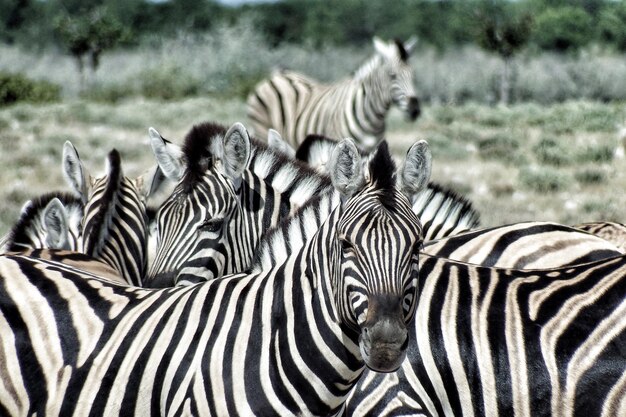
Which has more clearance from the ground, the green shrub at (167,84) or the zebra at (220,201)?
the green shrub at (167,84)

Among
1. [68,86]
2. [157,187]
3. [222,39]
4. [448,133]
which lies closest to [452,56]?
[222,39]

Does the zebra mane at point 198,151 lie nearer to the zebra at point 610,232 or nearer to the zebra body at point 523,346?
the zebra body at point 523,346

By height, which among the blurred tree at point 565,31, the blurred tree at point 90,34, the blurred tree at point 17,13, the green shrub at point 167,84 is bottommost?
the green shrub at point 167,84

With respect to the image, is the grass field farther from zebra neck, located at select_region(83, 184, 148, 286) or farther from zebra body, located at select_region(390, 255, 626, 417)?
zebra body, located at select_region(390, 255, 626, 417)

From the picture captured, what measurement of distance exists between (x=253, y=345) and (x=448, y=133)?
15176 millimetres

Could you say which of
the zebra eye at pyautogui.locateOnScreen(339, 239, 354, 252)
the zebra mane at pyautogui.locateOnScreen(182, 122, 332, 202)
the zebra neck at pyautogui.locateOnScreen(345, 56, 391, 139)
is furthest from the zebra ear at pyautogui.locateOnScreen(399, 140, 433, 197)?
the zebra neck at pyautogui.locateOnScreen(345, 56, 391, 139)

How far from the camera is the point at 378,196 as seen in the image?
3232mm

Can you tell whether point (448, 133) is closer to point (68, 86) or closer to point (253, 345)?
point (253, 345)

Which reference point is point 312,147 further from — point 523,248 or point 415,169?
point 415,169

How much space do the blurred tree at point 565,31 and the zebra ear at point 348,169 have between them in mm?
49634

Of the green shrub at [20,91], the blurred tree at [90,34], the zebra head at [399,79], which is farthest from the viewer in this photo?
the blurred tree at [90,34]

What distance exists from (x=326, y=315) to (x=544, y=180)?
943 centimetres

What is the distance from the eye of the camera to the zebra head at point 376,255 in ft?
9.81

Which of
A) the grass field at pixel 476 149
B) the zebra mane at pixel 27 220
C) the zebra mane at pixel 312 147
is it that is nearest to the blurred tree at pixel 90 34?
the grass field at pixel 476 149
